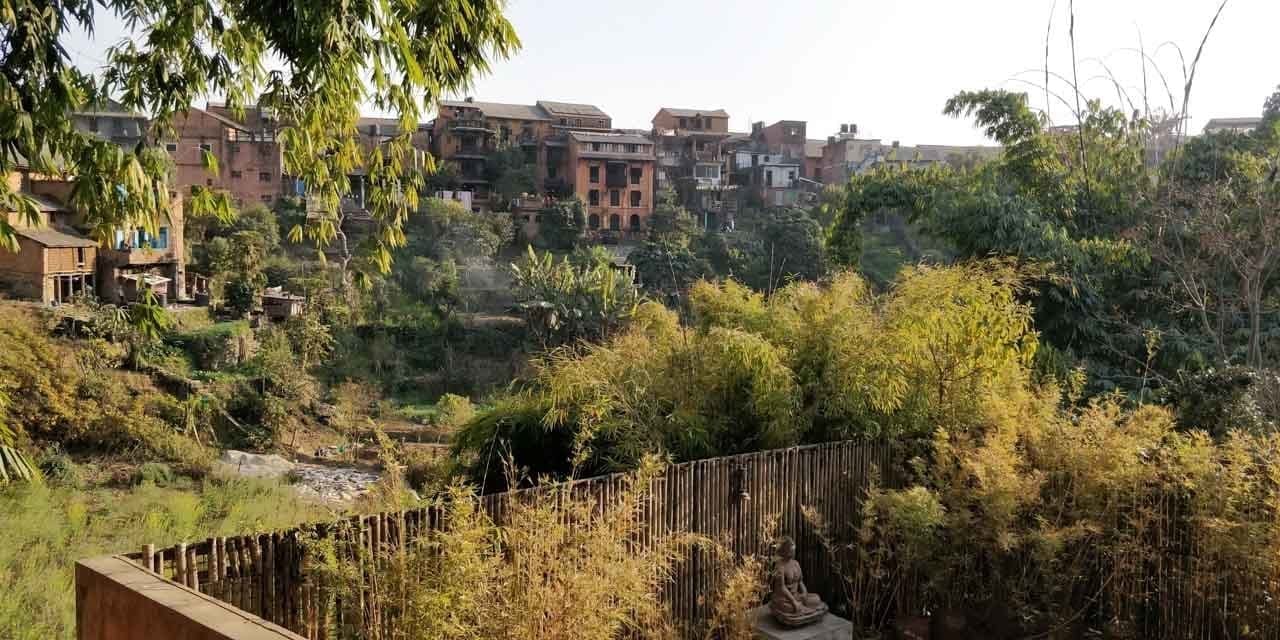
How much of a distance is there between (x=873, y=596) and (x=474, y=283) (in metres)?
24.3

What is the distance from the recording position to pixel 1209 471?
4.74 meters

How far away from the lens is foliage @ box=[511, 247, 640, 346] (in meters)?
24.4

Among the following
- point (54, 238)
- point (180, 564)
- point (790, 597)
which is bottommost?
point (790, 597)

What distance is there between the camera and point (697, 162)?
3884 centimetres

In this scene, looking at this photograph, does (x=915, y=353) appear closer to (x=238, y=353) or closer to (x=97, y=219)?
(x=97, y=219)

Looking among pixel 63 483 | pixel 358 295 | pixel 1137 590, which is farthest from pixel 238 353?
pixel 1137 590

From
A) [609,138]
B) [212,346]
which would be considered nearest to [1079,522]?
[212,346]

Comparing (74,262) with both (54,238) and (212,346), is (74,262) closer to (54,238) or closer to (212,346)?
(54,238)

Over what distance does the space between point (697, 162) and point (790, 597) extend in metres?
34.9

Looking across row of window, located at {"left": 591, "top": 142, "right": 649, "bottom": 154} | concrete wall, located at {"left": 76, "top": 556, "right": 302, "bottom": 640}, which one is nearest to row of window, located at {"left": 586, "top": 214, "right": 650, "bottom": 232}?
row of window, located at {"left": 591, "top": 142, "right": 649, "bottom": 154}

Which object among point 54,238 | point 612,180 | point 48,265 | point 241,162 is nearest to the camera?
point 48,265

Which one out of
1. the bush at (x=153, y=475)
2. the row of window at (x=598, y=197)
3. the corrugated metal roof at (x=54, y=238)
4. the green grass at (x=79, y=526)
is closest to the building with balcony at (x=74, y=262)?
the corrugated metal roof at (x=54, y=238)

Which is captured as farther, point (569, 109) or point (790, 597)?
point (569, 109)

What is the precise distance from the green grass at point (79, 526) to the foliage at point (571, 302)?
10695 mm
